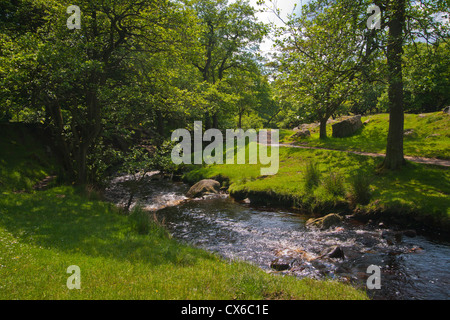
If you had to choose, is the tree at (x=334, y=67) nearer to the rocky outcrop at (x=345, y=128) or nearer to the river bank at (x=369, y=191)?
Answer: the river bank at (x=369, y=191)

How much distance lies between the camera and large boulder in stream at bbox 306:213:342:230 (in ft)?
41.6

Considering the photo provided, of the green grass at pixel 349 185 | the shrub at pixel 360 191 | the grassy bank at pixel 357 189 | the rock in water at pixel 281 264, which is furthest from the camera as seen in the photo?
the shrub at pixel 360 191

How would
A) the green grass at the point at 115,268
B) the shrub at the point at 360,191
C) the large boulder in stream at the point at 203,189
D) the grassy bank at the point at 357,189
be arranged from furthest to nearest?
the large boulder in stream at the point at 203,189 → the shrub at the point at 360,191 → the grassy bank at the point at 357,189 → the green grass at the point at 115,268

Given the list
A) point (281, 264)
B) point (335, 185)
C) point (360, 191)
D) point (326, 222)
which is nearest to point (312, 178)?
point (335, 185)

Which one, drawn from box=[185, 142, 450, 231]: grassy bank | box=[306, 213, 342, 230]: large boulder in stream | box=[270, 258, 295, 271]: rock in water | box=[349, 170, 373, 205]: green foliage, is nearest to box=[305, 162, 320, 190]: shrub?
box=[185, 142, 450, 231]: grassy bank

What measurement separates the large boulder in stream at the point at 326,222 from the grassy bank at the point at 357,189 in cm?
159

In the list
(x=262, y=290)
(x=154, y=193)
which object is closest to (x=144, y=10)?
(x=154, y=193)

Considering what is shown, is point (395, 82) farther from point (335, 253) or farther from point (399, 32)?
point (335, 253)

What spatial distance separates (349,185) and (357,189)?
124 cm

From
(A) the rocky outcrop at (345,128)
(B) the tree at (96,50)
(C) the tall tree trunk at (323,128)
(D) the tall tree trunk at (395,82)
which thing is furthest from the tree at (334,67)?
(A) the rocky outcrop at (345,128)

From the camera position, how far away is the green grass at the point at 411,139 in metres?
19.2

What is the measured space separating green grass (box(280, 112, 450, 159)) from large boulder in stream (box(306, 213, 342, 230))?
999 centimetres
